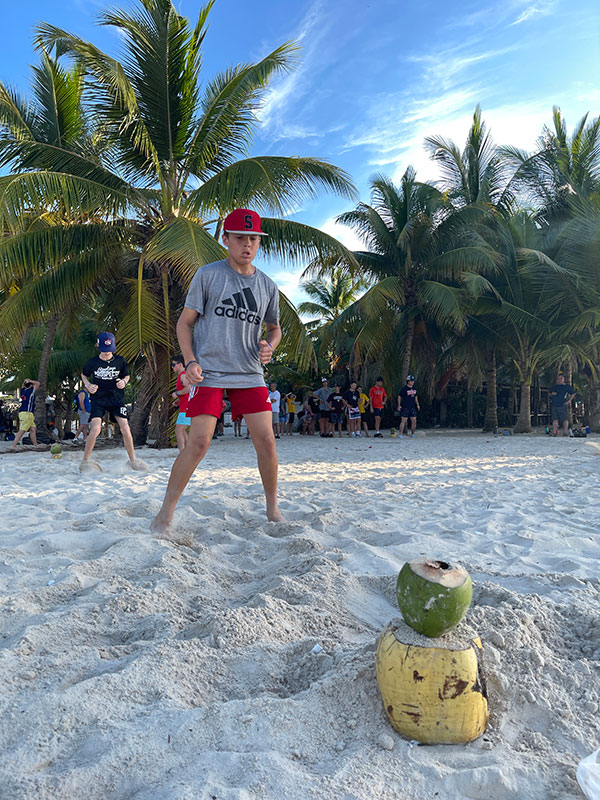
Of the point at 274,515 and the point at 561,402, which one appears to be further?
the point at 561,402

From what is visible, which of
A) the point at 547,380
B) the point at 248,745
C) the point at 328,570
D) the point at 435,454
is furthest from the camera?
the point at 547,380

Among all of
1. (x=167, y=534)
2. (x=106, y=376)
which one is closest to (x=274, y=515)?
(x=167, y=534)

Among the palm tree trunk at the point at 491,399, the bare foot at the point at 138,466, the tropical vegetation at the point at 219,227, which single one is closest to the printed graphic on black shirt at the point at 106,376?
the bare foot at the point at 138,466

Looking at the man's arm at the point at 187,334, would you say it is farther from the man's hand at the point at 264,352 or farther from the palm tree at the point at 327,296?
the palm tree at the point at 327,296

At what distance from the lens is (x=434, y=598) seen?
129cm

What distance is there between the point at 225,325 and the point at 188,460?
0.76 meters

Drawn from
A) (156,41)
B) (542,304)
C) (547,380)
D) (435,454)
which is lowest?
(435,454)

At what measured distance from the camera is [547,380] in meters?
21.7

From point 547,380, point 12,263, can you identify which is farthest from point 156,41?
point 547,380

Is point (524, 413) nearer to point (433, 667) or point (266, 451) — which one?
point (266, 451)

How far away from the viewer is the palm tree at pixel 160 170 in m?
8.78

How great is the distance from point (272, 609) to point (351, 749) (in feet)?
2.25

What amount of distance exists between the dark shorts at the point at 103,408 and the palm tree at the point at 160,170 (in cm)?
272

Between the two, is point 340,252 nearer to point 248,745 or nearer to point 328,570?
point 328,570
